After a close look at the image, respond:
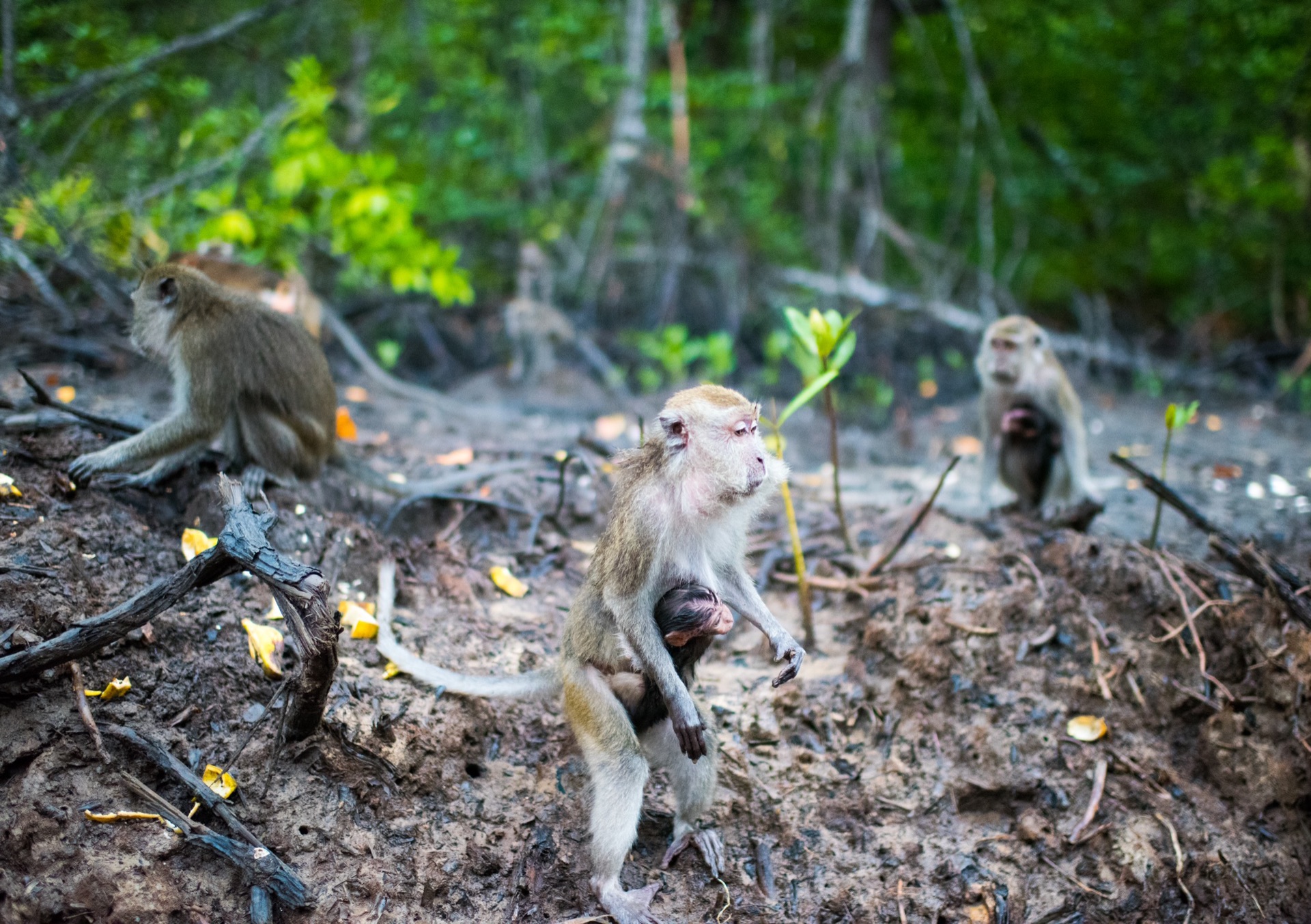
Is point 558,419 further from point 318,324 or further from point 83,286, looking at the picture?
point 83,286

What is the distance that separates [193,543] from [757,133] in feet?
32.7

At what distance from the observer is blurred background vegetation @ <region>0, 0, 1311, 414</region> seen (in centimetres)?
974

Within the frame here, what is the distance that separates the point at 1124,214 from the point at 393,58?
10577mm

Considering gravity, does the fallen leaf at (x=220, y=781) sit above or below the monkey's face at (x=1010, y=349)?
below

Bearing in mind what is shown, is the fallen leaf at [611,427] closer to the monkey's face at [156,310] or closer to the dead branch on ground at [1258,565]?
the monkey's face at [156,310]

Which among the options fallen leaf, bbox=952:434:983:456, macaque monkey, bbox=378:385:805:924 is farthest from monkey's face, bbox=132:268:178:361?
fallen leaf, bbox=952:434:983:456

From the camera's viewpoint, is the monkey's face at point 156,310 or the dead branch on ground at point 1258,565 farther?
the monkey's face at point 156,310

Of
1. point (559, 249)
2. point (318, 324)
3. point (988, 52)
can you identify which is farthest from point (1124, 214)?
point (318, 324)

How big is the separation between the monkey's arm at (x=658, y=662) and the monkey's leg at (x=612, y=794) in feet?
0.62

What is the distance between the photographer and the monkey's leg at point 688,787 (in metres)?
3.47

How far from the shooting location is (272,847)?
311 centimetres

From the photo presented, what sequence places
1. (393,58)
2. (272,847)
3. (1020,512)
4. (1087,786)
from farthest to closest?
(393,58), (1020,512), (1087,786), (272,847)

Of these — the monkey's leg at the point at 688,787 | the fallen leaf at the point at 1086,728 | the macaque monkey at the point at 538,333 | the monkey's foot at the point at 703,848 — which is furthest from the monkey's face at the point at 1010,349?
the macaque monkey at the point at 538,333

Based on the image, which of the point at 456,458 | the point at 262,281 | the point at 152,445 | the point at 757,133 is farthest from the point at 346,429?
the point at 757,133
